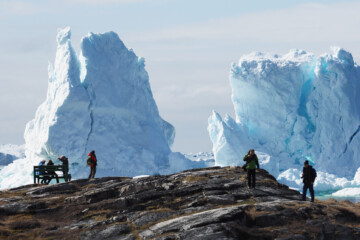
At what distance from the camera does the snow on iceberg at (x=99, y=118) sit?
37.8m

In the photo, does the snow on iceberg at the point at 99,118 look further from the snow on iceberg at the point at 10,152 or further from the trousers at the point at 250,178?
the snow on iceberg at the point at 10,152

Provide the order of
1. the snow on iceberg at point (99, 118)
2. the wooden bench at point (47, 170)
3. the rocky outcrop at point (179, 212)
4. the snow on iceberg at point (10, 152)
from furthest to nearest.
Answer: the snow on iceberg at point (10, 152), the snow on iceberg at point (99, 118), the wooden bench at point (47, 170), the rocky outcrop at point (179, 212)

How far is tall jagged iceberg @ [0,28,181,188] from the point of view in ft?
124

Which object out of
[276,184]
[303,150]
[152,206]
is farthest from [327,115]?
[152,206]

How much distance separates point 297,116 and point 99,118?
1518cm

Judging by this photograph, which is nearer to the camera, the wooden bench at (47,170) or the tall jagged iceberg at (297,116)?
the wooden bench at (47,170)

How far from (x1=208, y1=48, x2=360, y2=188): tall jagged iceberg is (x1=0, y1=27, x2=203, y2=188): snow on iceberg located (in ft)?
18.9

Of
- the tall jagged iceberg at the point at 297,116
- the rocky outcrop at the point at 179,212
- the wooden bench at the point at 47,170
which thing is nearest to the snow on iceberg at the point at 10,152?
the tall jagged iceberg at the point at 297,116

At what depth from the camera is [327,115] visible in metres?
44.9

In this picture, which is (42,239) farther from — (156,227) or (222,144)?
(222,144)

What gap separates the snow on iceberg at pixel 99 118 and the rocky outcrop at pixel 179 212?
20653 mm

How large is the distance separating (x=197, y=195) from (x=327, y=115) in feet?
105

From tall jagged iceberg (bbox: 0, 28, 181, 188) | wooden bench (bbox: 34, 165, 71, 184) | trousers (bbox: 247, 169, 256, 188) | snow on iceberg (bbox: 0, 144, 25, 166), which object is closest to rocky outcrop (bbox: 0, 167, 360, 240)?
trousers (bbox: 247, 169, 256, 188)

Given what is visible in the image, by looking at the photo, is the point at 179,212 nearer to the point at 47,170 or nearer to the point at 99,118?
the point at 47,170
